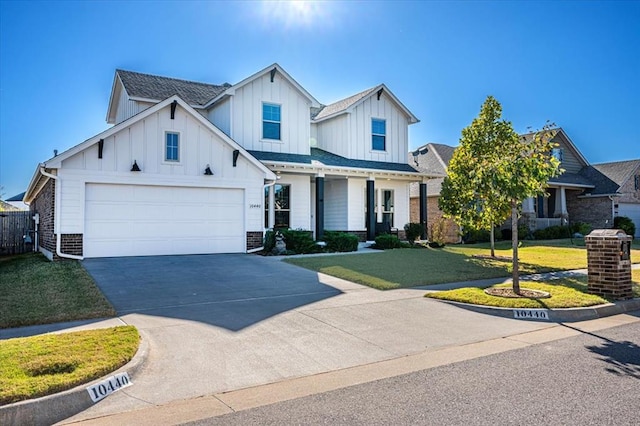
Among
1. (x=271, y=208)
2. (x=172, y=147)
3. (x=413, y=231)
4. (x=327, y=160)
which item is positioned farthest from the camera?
(x=413, y=231)

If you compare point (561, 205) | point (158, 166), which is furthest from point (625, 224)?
point (158, 166)

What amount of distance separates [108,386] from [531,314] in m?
6.99

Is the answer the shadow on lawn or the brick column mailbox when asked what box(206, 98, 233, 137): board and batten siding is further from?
the shadow on lawn

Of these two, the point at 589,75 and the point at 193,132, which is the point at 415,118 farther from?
the point at 193,132

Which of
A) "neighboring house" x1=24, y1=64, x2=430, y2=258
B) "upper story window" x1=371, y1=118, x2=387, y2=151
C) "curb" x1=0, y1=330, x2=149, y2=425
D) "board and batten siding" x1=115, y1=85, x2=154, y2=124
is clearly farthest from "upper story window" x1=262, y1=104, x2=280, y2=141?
"curb" x1=0, y1=330, x2=149, y2=425

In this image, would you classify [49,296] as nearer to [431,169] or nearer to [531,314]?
[531,314]

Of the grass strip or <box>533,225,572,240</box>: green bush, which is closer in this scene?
the grass strip

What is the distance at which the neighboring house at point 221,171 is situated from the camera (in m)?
14.6

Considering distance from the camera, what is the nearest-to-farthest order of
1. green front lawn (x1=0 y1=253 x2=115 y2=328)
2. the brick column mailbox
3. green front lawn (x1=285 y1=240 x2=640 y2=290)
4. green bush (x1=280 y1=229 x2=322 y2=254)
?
1. green front lawn (x1=0 y1=253 x2=115 y2=328)
2. the brick column mailbox
3. green front lawn (x1=285 y1=240 x2=640 y2=290)
4. green bush (x1=280 y1=229 x2=322 y2=254)

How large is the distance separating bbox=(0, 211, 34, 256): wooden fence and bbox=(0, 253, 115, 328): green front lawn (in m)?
8.37

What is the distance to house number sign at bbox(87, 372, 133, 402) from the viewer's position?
461 centimetres

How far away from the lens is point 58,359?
5.15 m

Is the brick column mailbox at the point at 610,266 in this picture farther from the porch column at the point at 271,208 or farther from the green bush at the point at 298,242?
the porch column at the point at 271,208

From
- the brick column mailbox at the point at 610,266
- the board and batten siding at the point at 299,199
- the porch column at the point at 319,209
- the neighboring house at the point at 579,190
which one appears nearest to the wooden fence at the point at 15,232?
the board and batten siding at the point at 299,199
